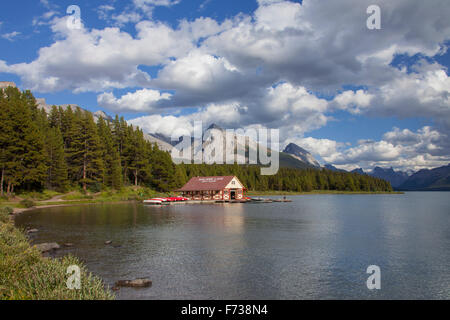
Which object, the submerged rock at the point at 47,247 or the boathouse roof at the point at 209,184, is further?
the boathouse roof at the point at 209,184

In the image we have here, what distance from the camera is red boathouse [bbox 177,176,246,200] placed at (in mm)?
106000

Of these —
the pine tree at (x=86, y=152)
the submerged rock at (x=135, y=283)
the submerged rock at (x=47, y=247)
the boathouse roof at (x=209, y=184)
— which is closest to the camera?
the submerged rock at (x=135, y=283)

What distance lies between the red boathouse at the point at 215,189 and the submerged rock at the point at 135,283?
8716cm

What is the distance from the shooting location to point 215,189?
106 metres

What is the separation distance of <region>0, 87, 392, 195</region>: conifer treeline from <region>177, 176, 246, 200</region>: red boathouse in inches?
525

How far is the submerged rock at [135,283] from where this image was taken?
17328 millimetres

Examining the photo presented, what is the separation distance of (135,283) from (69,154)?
262ft

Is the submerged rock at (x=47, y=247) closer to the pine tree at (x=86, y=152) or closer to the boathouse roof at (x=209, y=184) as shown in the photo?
the pine tree at (x=86, y=152)

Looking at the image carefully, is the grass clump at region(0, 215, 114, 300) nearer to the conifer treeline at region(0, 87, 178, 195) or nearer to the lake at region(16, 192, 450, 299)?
the lake at region(16, 192, 450, 299)

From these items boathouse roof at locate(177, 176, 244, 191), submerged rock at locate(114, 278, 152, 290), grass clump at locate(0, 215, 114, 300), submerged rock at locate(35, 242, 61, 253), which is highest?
boathouse roof at locate(177, 176, 244, 191)

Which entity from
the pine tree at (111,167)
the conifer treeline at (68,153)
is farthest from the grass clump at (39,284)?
the pine tree at (111,167)

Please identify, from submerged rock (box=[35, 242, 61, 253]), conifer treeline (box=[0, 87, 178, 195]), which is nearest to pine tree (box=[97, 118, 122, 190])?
conifer treeline (box=[0, 87, 178, 195])

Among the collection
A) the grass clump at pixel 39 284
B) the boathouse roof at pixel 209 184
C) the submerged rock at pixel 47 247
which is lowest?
the submerged rock at pixel 47 247
